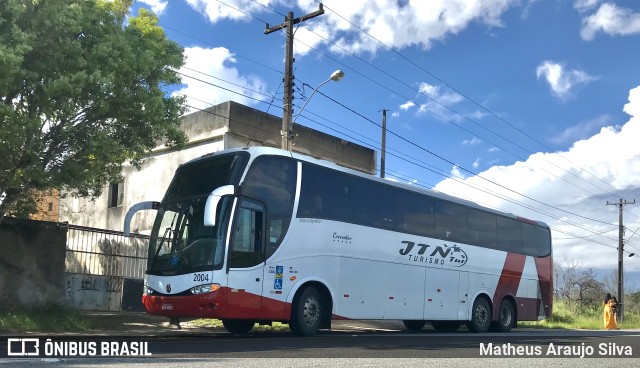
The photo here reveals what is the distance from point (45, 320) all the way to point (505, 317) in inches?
541

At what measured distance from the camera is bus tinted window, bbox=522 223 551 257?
21391mm

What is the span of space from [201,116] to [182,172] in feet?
37.5

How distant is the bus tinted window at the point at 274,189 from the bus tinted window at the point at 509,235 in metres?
9.37

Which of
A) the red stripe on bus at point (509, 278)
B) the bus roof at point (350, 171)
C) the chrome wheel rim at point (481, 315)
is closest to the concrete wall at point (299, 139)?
the bus roof at point (350, 171)

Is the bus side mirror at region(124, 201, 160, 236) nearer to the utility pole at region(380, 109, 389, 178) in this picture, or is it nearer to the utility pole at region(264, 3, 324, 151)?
the utility pole at region(264, 3, 324, 151)

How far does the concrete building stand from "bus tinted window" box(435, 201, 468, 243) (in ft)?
25.4

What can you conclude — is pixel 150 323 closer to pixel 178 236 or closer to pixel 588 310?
pixel 178 236

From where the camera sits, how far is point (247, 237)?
12.4 meters

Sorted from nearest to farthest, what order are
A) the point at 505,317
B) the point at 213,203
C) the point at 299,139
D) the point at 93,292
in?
the point at 213,203, the point at 93,292, the point at 505,317, the point at 299,139

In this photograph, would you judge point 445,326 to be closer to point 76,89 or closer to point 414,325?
point 414,325

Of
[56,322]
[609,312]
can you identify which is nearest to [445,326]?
[609,312]

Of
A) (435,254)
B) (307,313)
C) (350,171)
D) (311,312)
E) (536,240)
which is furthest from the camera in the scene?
(536,240)

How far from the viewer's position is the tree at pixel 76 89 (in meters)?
12.4

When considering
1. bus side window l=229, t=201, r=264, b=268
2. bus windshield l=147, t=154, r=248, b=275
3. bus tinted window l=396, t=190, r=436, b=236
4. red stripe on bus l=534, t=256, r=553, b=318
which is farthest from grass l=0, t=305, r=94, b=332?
red stripe on bus l=534, t=256, r=553, b=318
